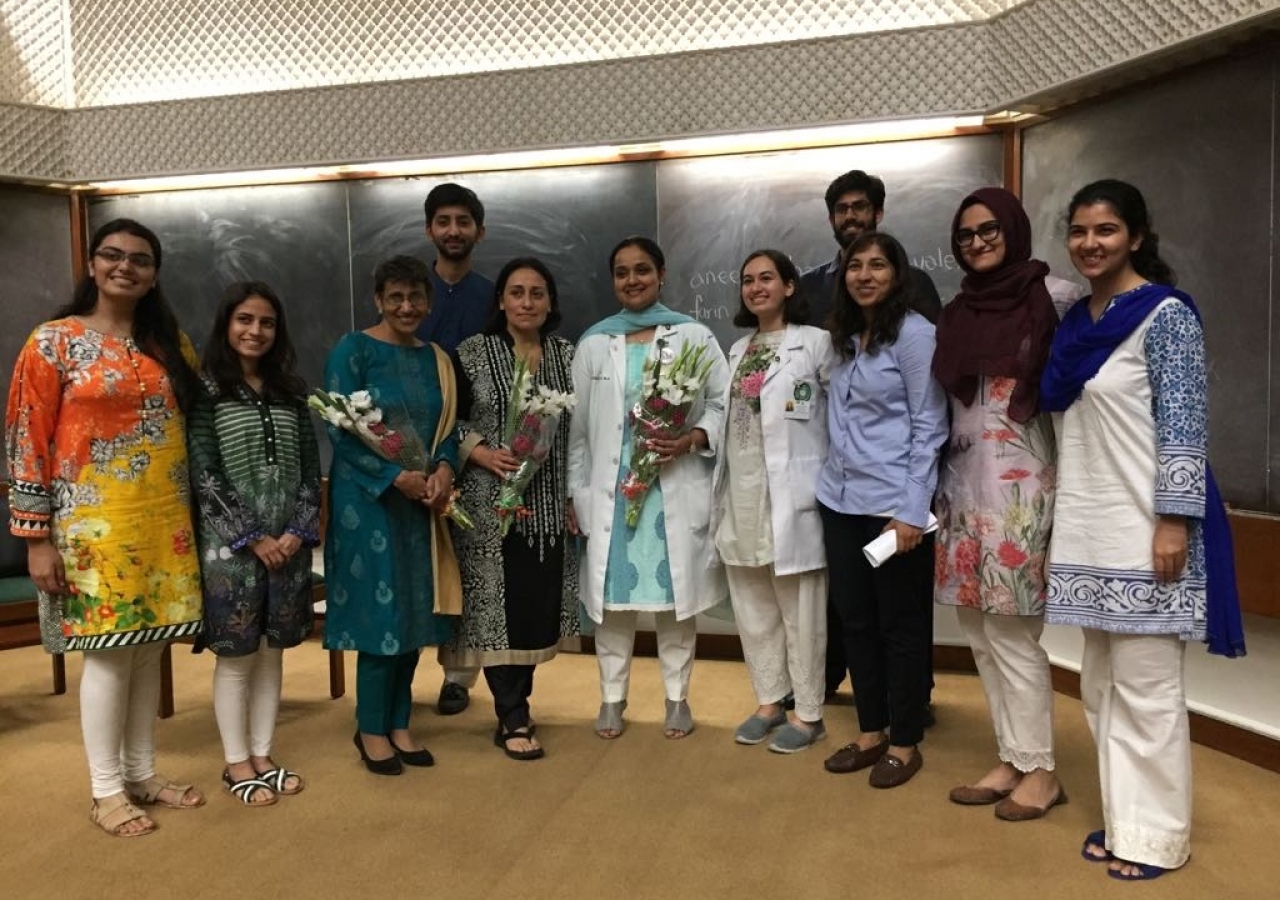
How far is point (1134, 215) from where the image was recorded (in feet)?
7.50

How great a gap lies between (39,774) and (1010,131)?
4428mm

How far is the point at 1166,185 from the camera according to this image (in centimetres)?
370

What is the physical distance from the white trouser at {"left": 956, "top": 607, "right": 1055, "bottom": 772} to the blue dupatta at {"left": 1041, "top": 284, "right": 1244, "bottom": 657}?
17.4 inches

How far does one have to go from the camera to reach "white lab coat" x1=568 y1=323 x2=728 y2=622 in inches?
128

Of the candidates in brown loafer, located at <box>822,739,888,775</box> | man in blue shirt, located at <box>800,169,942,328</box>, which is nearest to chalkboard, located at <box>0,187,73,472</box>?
man in blue shirt, located at <box>800,169,942,328</box>

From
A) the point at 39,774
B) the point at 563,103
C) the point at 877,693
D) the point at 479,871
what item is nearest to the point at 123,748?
the point at 39,774

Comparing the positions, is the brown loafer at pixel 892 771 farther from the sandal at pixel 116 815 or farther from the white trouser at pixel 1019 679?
the sandal at pixel 116 815

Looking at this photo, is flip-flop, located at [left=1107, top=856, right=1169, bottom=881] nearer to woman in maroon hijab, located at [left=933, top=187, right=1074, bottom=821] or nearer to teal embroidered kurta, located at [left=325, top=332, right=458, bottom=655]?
woman in maroon hijab, located at [left=933, top=187, right=1074, bottom=821]

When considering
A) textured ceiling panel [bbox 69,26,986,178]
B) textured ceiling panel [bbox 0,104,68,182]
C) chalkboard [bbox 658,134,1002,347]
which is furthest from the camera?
→ textured ceiling panel [bbox 0,104,68,182]

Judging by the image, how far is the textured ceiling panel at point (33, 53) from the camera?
5117 mm

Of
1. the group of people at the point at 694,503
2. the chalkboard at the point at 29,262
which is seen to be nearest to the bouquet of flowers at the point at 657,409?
the group of people at the point at 694,503

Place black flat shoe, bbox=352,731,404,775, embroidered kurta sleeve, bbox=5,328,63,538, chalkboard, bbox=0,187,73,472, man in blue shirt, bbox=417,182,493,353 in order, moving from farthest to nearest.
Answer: chalkboard, bbox=0,187,73,472, man in blue shirt, bbox=417,182,493,353, black flat shoe, bbox=352,731,404,775, embroidered kurta sleeve, bbox=5,328,63,538

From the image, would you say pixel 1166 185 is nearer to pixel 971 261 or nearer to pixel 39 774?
pixel 971 261

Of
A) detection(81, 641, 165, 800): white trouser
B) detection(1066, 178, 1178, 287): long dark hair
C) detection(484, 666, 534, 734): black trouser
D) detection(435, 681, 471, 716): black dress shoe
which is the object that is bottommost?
detection(435, 681, 471, 716): black dress shoe
